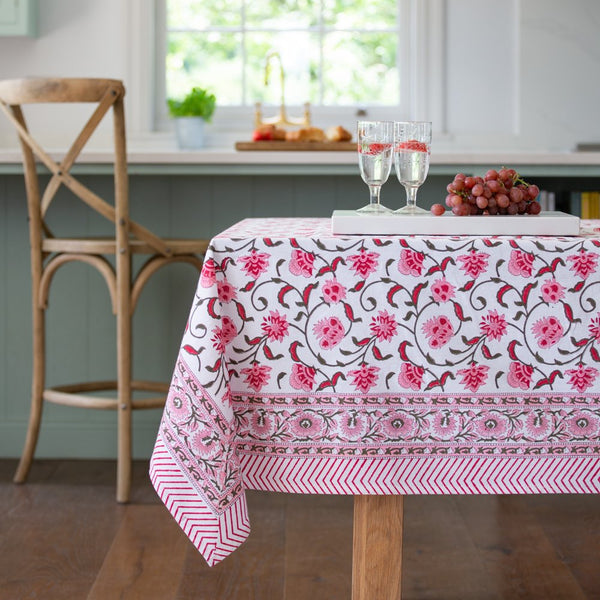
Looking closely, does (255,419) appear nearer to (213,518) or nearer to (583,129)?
(213,518)

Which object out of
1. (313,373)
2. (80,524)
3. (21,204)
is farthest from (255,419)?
(21,204)

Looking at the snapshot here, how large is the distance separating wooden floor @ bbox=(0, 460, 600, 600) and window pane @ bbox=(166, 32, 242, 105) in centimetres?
182

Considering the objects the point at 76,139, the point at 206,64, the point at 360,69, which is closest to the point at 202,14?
the point at 206,64

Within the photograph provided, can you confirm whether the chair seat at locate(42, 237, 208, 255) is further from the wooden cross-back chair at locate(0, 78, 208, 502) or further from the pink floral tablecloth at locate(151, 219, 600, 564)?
the pink floral tablecloth at locate(151, 219, 600, 564)

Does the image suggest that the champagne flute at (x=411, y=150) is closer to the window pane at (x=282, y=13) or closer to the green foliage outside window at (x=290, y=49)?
the green foliage outside window at (x=290, y=49)

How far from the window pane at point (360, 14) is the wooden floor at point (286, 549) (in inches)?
82.9

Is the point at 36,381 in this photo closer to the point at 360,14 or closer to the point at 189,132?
the point at 189,132

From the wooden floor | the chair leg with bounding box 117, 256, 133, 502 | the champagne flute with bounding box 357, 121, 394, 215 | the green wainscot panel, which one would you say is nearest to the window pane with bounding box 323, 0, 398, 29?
the green wainscot panel

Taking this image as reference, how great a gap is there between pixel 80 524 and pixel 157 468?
107 cm

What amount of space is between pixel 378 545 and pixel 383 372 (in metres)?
0.33

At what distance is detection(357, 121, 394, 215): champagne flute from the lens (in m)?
1.65

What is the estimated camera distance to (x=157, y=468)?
1448 mm

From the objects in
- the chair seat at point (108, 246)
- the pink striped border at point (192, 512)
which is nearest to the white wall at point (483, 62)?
the chair seat at point (108, 246)

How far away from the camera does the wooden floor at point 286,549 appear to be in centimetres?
199
